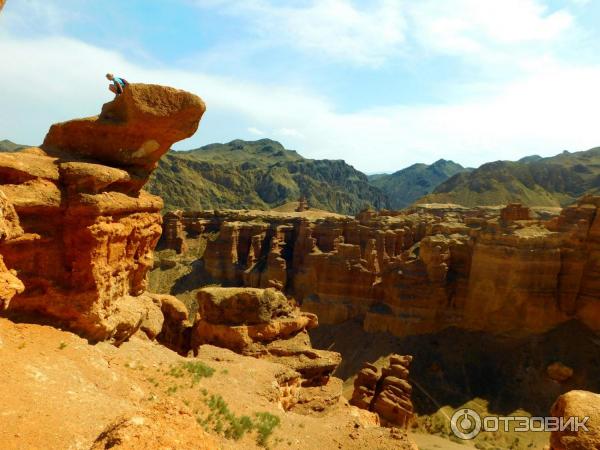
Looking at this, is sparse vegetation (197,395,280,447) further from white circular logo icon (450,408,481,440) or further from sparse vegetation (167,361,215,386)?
white circular logo icon (450,408,481,440)

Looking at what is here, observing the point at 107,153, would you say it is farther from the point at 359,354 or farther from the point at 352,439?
the point at 359,354

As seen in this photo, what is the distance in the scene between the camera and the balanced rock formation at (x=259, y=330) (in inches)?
721

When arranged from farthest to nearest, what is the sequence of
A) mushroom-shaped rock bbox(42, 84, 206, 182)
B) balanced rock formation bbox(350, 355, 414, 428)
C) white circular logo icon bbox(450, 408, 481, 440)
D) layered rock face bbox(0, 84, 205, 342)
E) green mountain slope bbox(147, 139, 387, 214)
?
green mountain slope bbox(147, 139, 387, 214) < white circular logo icon bbox(450, 408, 481, 440) < balanced rock formation bbox(350, 355, 414, 428) < mushroom-shaped rock bbox(42, 84, 206, 182) < layered rock face bbox(0, 84, 205, 342)

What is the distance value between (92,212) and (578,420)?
12506mm

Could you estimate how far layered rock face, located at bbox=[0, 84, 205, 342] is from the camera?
34.6 ft

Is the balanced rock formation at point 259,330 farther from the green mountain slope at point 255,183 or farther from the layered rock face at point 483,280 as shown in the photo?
the green mountain slope at point 255,183

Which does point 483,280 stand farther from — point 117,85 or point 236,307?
point 117,85

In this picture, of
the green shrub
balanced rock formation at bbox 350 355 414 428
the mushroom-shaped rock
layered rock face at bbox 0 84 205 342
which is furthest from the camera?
balanced rock formation at bbox 350 355 414 428

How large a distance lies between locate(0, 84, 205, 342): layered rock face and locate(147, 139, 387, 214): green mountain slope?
83364 millimetres

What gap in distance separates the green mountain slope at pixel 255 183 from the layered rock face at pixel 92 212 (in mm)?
83364

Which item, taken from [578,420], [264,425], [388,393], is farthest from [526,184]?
[264,425]

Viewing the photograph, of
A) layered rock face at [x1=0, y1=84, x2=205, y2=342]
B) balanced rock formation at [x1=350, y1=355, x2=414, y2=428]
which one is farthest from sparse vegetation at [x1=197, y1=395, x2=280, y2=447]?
balanced rock formation at [x1=350, y1=355, x2=414, y2=428]

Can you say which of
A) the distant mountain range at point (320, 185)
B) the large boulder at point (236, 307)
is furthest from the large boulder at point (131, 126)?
the distant mountain range at point (320, 185)

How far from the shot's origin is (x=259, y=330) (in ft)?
61.8
